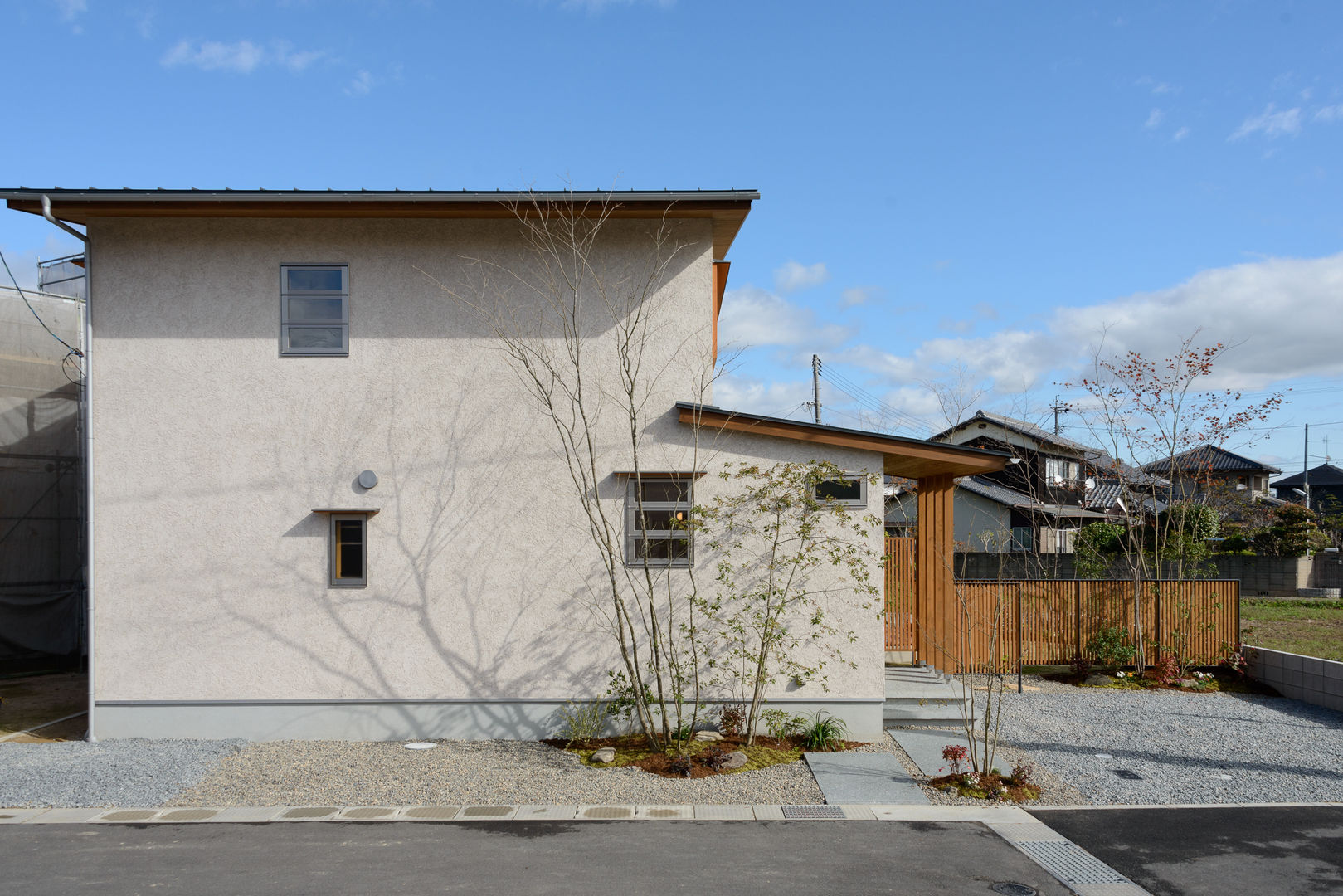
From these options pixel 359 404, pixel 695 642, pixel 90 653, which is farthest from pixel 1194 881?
pixel 90 653

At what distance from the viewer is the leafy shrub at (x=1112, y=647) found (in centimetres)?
1206

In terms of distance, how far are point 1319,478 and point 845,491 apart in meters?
63.7

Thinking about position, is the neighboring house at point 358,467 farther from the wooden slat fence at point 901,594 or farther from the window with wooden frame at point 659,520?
the wooden slat fence at point 901,594

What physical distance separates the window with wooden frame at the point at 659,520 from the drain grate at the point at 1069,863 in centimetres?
414

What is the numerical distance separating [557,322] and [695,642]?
377 cm

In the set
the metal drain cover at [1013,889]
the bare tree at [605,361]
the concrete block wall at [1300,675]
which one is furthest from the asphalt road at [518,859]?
the concrete block wall at [1300,675]

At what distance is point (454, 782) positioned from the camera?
25.3 feet

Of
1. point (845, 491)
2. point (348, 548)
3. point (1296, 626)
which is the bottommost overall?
point (1296, 626)

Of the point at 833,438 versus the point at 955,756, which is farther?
the point at 833,438

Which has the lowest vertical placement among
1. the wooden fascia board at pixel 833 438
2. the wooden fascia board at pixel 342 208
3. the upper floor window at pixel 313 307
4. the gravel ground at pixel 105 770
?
the gravel ground at pixel 105 770

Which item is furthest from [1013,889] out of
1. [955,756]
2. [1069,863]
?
[955,756]

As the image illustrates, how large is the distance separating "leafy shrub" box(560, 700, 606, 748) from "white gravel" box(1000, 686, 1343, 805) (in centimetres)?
427

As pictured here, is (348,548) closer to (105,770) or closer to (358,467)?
(358,467)

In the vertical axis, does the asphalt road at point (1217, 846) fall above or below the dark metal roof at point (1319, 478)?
below
